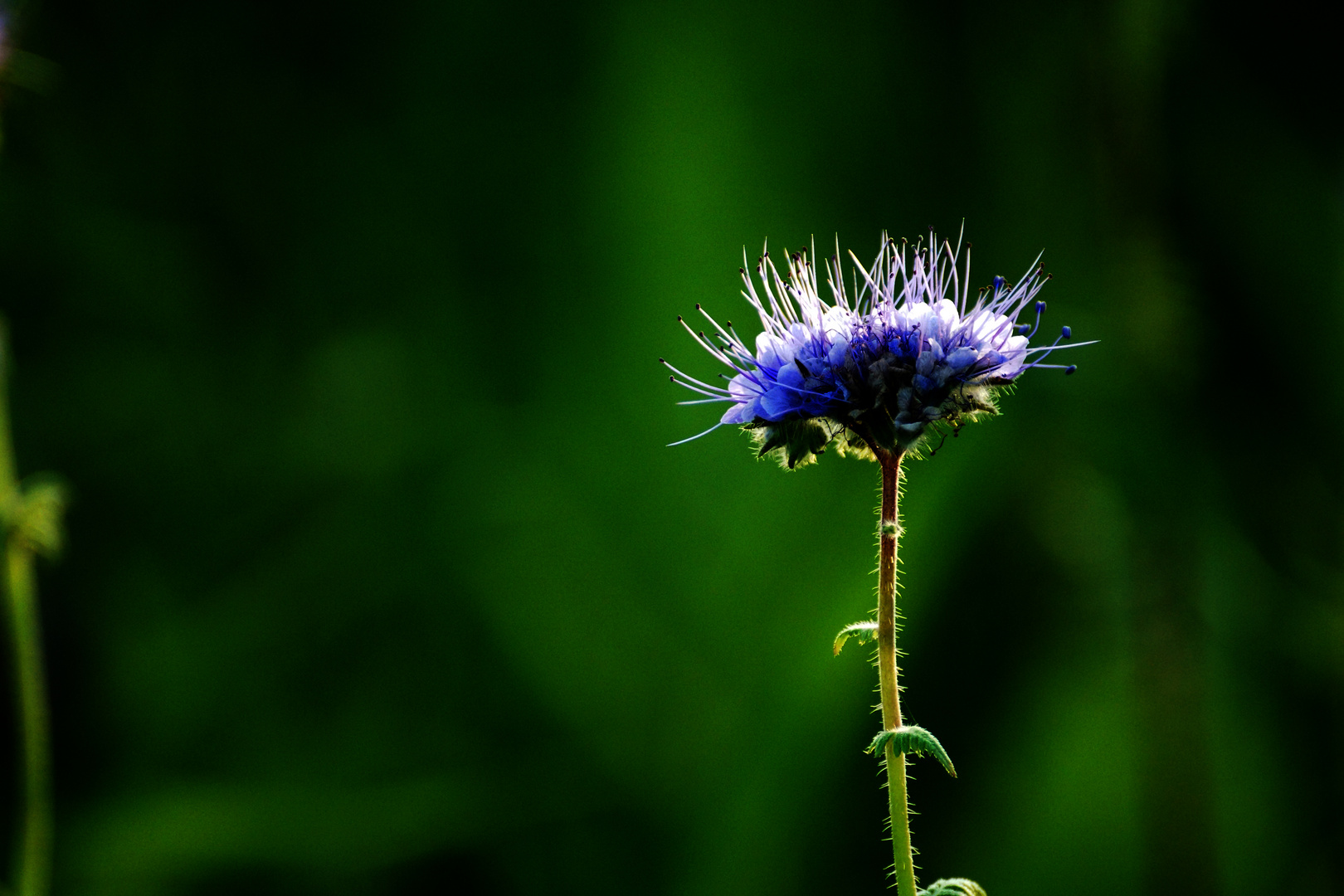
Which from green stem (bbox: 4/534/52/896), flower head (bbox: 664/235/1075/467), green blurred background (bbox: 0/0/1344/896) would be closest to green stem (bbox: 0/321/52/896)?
green stem (bbox: 4/534/52/896)

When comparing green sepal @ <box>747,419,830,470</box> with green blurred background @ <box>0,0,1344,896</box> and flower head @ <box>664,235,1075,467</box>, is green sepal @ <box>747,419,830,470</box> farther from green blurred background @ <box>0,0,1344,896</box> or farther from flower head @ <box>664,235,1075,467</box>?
green blurred background @ <box>0,0,1344,896</box>

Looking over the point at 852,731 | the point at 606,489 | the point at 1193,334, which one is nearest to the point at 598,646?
the point at 606,489

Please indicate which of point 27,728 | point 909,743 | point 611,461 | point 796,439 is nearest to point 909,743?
point 909,743

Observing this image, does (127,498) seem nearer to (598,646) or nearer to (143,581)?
(143,581)

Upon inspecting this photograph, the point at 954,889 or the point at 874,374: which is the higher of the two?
the point at 874,374

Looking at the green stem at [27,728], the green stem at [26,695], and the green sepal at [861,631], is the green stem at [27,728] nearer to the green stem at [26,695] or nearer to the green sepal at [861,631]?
the green stem at [26,695]

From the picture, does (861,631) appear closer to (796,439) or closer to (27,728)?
(796,439)
